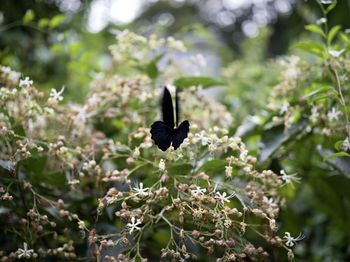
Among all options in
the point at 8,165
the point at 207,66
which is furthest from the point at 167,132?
the point at 207,66

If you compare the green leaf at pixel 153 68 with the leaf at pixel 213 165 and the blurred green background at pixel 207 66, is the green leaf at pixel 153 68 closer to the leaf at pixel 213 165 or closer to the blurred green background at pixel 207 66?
the blurred green background at pixel 207 66

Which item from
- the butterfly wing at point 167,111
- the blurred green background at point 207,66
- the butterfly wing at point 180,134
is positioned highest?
the butterfly wing at point 167,111

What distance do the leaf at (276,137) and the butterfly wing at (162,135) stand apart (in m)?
0.35

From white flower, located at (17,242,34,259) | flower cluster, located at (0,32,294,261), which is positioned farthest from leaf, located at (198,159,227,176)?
white flower, located at (17,242,34,259)

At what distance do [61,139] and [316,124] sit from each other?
63 centimetres

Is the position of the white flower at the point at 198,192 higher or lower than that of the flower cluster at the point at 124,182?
higher

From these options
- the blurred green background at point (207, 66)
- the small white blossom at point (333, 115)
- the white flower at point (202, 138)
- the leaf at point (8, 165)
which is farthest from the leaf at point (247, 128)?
the leaf at point (8, 165)

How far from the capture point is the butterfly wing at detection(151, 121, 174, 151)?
854 mm

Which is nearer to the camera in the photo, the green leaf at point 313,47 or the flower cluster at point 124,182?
the flower cluster at point 124,182

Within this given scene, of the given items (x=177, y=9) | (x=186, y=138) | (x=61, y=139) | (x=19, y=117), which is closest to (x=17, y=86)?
(x=19, y=117)

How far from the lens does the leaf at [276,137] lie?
1.14 meters

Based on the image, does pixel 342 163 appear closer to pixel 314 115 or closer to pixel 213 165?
pixel 314 115

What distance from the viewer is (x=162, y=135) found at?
2.81 feet

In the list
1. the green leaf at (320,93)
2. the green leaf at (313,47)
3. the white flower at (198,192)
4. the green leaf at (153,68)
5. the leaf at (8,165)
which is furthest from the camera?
the green leaf at (153,68)
